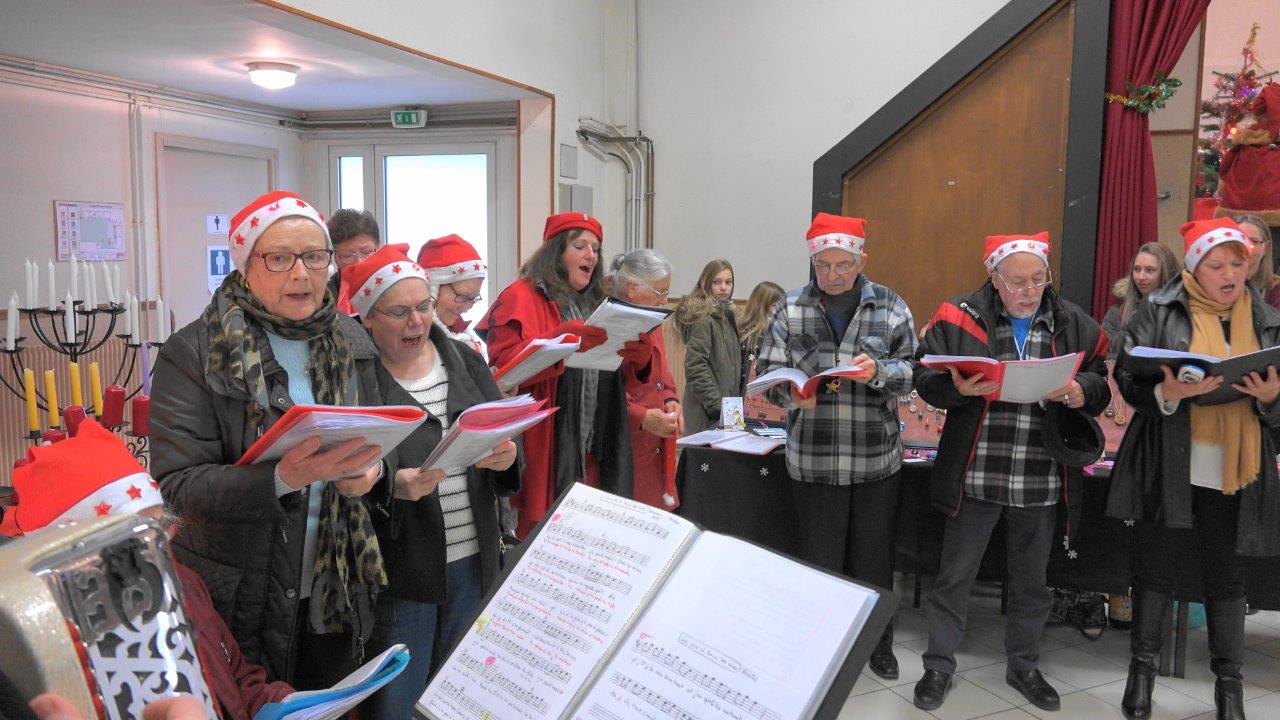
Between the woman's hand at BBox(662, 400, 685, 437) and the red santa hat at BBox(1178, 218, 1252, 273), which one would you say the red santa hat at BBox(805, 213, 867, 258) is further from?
the red santa hat at BBox(1178, 218, 1252, 273)

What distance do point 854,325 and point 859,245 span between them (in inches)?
10.8

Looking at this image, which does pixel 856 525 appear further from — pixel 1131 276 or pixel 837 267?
pixel 1131 276

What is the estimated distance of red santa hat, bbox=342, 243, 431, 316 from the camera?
6.69 ft

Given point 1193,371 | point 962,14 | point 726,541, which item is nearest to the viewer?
point 726,541

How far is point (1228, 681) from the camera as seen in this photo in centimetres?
292

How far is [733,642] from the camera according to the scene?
1.13 meters

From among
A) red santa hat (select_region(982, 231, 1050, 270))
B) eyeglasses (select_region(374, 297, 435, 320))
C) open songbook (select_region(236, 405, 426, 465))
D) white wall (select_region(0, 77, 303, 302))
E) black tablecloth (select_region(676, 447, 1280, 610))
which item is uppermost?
white wall (select_region(0, 77, 303, 302))

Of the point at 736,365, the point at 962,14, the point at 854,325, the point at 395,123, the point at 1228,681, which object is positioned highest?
the point at 962,14

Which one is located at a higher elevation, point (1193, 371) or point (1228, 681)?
point (1193, 371)

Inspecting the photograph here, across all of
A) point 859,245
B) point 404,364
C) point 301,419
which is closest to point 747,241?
point 859,245

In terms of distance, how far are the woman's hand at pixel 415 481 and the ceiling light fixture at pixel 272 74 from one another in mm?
4478

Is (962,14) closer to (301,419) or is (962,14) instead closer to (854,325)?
(854,325)

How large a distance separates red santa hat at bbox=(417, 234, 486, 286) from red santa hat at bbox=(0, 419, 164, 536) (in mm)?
1609

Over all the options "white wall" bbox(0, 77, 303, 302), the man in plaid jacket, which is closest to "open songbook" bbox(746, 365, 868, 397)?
the man in plaid jacket
